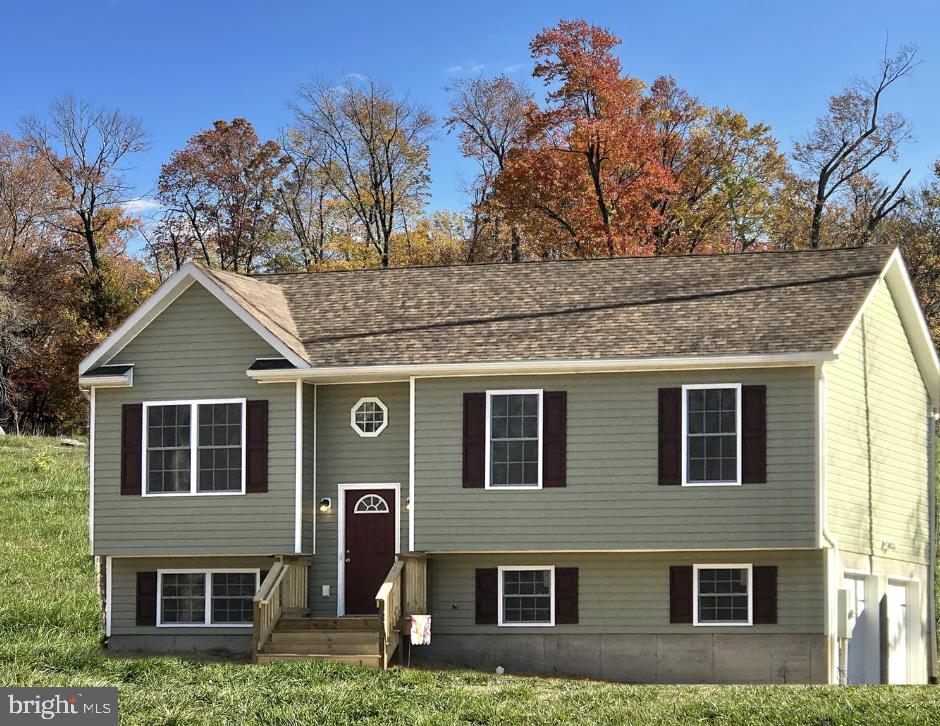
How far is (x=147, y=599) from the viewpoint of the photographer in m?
25.1

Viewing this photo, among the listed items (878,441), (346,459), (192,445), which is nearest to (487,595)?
(346,459)

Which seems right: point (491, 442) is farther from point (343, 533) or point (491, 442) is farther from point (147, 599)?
point (147, 599)

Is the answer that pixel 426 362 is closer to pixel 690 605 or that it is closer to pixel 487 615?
pixel 487 615

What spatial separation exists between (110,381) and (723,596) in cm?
1112

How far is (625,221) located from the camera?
41.6 m

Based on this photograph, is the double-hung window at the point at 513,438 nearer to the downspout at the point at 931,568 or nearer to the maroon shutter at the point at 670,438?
the maroon shutter at the point at 670,438

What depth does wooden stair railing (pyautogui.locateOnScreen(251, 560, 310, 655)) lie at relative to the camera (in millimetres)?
22672

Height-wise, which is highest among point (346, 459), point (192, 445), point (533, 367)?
point (533, 367)

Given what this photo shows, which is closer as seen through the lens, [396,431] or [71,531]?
[396,431]

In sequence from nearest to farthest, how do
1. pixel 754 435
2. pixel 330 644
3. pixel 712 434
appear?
pixel 330 644 → pixel 754 435 → pixel 712 434

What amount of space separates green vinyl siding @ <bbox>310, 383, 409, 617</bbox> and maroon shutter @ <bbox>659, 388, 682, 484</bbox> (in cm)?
450

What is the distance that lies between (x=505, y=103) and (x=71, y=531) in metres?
25.2

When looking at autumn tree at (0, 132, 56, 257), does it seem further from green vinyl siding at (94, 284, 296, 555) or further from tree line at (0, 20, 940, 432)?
green vinyl siding at (94, 284, 296, 555)

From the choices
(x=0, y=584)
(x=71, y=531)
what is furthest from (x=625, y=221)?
(x=0, y=584)
